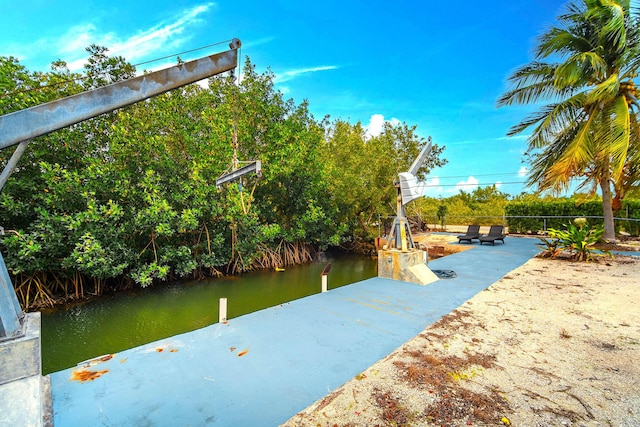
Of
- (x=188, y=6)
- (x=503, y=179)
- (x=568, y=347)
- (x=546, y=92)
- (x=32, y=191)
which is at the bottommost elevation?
(x=568, y=347)

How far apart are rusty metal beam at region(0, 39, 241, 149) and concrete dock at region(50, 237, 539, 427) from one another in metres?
2.30

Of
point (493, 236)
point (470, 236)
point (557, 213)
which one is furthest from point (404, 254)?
point (557, 213)

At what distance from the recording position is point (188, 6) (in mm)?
6883

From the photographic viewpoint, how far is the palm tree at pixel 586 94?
760cm


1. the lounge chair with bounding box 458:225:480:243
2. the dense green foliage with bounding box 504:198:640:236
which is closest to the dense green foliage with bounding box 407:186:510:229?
the dense green foliage with bounding box 504:198:640:236

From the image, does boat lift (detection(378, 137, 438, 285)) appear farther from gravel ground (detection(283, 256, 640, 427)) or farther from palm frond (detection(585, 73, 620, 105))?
palm frond (detection(585, 73, 620, 105))

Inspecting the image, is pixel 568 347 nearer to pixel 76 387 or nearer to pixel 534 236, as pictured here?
pixel 76 387

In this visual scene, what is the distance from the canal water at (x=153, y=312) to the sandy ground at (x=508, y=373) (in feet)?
14.9

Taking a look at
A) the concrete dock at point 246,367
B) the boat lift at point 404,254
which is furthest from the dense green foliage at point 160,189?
the boat lift at point 404,254

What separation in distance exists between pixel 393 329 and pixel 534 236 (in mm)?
14427

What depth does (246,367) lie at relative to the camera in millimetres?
2906

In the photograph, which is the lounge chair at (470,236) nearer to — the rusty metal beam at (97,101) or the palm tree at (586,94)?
the palm tree at (586,94)

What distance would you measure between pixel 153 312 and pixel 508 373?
720 centimetres

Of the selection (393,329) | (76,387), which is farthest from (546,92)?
(76,387)
